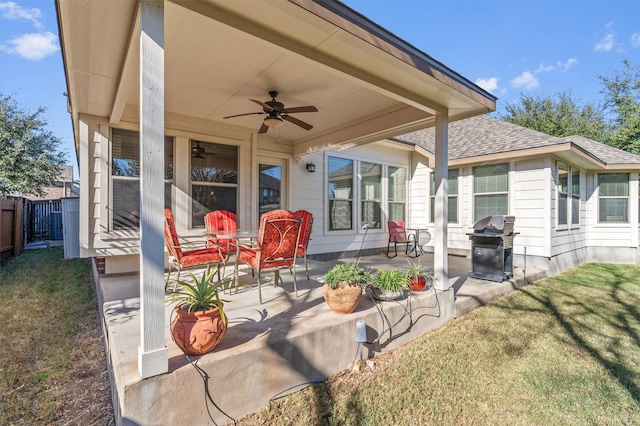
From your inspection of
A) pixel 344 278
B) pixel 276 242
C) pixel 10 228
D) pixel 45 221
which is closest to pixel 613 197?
pixel 344 278

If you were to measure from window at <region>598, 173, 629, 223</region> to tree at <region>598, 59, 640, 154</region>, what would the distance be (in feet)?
33.9

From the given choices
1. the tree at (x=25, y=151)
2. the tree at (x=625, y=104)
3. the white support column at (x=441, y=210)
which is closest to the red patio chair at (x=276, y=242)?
the white support column at (x=441, y=210)

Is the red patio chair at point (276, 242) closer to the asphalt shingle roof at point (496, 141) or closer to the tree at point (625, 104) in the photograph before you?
the asphalt shingle roof at point (496, 141)

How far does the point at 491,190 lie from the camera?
702 centimetres

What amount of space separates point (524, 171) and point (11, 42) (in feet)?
45.8

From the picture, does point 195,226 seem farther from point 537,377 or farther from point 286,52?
point 537,377

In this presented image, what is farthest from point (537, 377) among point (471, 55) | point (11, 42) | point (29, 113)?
point (29, 113)

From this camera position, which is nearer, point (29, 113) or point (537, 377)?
point (537, 377)

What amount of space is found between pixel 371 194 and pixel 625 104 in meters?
18.7

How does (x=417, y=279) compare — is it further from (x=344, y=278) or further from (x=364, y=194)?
(x=364, y=194)

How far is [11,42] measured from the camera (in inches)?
352

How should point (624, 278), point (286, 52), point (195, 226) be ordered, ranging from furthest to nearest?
1. point (624, 278)
2. point (195, 226)
3. point (286, 52)

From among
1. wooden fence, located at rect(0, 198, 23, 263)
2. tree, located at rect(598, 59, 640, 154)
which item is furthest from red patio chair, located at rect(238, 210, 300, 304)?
tree, located at rect(598, 59, 640, 154)

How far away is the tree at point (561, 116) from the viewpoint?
1830 cm
